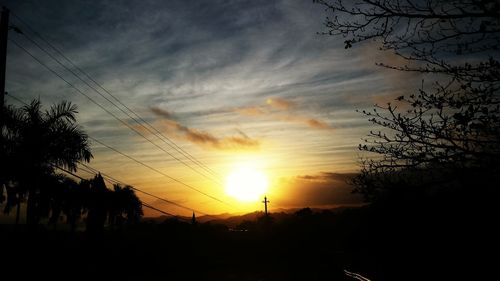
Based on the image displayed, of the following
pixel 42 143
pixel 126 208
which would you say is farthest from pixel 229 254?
pixel 42 143

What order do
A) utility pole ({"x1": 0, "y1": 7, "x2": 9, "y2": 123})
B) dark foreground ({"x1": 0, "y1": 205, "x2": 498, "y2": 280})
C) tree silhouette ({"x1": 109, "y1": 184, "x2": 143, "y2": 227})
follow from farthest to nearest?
tree silhouette ({"x1": 109, "y1": 184, "x2": 143, "y2": 227}), dark foreground ({"x1": 0, "y1": 205, "x2": 498, "y2": 280}), utility pole ({"x1": 0, "y1": 7, "x2": 9, "y2": 123})

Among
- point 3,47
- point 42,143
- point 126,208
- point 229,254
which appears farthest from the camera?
point 126,208

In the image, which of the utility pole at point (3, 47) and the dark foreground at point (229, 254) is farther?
the dark foreground at point (229, 254)

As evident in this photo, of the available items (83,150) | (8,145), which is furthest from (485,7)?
(8,145)

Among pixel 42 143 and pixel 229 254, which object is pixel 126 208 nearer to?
pixel 229 254

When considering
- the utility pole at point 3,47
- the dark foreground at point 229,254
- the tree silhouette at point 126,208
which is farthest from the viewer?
the tree silhouette at point 126,208

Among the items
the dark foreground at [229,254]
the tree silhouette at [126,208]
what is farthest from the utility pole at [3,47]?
the tree silhouette at [126,208]

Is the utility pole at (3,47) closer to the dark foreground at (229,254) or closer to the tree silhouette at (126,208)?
the dark foreground at (229,254)

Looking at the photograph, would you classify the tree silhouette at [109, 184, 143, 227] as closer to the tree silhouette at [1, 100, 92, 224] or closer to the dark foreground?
the dark foreground

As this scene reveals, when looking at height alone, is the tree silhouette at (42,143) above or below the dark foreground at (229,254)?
above

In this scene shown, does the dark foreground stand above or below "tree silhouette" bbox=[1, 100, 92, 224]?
below

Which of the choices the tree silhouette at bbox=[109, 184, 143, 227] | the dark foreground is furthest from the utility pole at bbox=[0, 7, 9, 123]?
the tree silhouette at bbox=[109, 184, 143, 227]

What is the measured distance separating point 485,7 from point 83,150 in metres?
20.3

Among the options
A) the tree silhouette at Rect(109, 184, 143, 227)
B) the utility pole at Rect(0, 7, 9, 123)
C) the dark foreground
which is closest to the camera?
the utility pole at Rect(0, 7, 9, 123)
